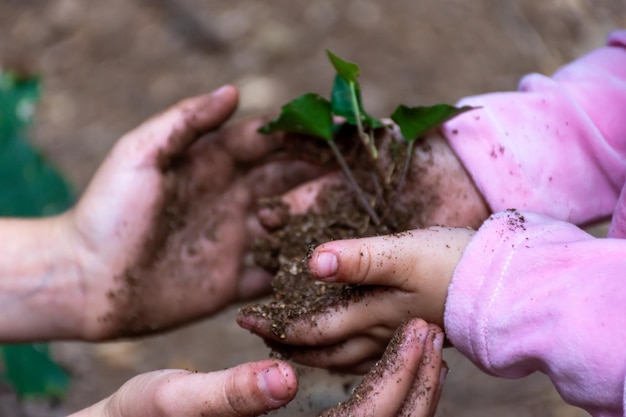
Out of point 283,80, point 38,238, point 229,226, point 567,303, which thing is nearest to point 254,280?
point 229,226

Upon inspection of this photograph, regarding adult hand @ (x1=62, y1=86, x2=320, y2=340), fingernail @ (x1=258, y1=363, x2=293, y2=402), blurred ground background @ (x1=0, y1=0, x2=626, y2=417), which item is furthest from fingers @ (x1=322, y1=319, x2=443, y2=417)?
blurred ground background @ (x1=0, y1=0, x2=626, y2=417)

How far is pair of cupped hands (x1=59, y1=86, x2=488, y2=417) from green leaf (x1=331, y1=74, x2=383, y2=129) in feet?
0.42

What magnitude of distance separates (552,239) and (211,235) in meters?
0.75

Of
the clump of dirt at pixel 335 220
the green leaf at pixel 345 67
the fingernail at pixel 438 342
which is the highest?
the green leaf at pixel 345 67

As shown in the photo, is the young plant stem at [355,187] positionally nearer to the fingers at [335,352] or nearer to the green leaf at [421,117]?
the green leaf at [421,117]

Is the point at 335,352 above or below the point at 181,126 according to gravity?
below

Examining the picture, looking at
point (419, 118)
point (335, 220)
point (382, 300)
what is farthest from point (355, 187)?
point (382, 300)

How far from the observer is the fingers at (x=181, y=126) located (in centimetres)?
143

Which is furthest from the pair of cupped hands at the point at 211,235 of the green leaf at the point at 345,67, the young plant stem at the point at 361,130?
the green leaf at the point at 345,67

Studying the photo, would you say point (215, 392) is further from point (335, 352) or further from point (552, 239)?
point (552, 239)

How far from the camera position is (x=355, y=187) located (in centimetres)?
139

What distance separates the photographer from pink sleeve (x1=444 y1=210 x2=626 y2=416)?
0.97 m

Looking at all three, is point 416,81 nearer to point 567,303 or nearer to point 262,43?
point 262,43

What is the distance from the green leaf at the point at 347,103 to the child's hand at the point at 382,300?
30cm
